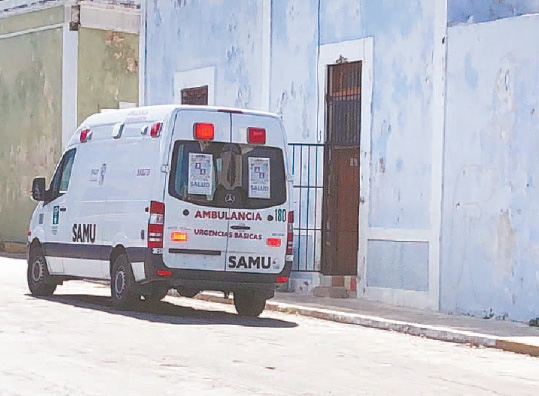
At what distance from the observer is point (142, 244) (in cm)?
1636

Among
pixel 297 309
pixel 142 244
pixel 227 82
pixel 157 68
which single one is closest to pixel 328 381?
pixel 142 244

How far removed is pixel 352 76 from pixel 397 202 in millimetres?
2361

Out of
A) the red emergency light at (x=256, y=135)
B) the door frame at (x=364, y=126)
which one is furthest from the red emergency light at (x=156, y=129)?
→ the door frame at (x=364, y=126)

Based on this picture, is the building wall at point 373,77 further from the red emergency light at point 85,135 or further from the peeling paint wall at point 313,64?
the red emergency light at point 85,135

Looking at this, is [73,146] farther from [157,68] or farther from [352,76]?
[157,68]

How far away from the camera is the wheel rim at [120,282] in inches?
665

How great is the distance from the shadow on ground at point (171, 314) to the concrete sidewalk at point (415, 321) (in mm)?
971

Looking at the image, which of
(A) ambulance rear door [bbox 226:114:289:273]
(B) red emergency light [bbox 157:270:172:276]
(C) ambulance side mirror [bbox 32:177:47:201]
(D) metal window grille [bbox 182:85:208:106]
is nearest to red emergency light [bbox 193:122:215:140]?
(A) ambulance rear door [bbox 226:114:289:273]

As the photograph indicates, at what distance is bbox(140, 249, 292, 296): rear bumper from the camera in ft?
53.2

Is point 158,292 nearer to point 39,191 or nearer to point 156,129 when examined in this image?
point 156,129

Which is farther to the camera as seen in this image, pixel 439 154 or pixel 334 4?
pixel 334 4

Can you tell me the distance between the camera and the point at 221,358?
12117mm

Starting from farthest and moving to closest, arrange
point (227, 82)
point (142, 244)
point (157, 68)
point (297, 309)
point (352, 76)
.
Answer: point (157, 68) < point (227, 82) < point (352, 76) < point (297, 309) < point (142, 244)

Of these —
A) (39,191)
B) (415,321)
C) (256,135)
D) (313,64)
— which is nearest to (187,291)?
(256,135)
